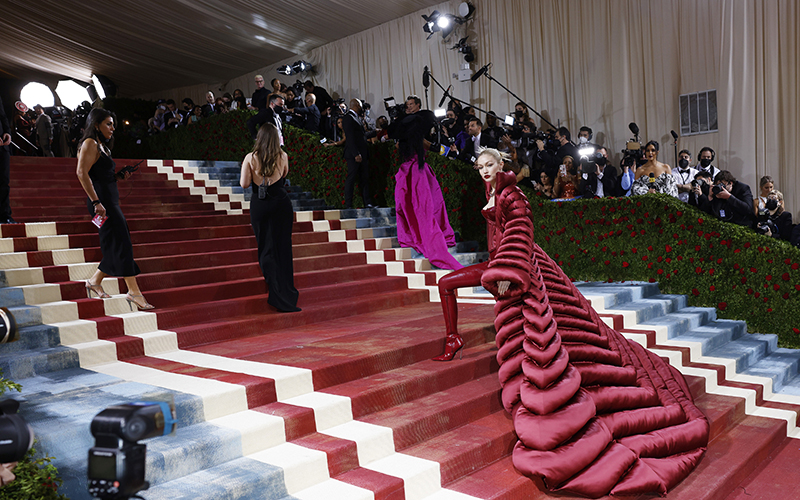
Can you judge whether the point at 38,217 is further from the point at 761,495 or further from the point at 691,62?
the point at 691,62

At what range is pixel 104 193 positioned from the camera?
4.56 metres

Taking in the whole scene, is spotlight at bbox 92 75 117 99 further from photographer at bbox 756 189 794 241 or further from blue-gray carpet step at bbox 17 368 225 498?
photographer at bbox 756 189 794 241

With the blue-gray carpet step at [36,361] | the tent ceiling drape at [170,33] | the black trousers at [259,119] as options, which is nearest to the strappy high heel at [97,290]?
the blue-gray carpet step at [36,361]

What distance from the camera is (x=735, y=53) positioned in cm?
920

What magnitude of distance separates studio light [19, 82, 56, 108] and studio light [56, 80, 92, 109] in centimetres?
27

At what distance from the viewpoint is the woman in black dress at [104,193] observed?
4.46m

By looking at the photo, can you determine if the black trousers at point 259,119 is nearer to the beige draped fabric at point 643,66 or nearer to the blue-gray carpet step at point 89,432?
the beige draped fabric at point 643,66

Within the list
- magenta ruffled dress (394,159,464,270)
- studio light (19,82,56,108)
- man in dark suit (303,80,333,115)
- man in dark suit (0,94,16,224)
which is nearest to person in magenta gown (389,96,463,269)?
magenta ruffled dress (394,159,464,270)

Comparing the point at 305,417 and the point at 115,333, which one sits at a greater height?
the point at 115,333

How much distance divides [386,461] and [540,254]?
1.46 m

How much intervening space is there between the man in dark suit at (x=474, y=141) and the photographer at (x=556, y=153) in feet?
2.24

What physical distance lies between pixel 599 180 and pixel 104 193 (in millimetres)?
5947

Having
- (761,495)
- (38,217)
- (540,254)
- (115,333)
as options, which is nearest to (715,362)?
(761,495)

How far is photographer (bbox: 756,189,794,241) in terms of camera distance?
6477mm
